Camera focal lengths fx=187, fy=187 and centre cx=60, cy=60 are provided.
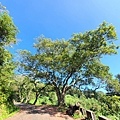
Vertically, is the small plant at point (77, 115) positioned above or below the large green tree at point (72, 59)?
below

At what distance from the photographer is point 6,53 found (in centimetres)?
1506

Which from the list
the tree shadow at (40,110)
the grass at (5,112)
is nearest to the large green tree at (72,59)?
the tree shadow at (40,110)

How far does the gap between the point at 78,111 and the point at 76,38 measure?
7550mm

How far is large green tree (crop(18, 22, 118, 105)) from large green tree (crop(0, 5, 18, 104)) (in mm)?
6044

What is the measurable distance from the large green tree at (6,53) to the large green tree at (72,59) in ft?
19.8

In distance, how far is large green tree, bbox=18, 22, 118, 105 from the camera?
17.9 metres

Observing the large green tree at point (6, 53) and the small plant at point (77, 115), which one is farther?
the small plant at point (77, 115)

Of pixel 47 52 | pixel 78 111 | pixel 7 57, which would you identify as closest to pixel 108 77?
pixel 78 111

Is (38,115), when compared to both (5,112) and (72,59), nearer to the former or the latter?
(5,112)

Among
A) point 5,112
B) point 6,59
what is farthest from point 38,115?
point 6,59

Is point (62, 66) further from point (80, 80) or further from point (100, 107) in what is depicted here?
point (100, 107)

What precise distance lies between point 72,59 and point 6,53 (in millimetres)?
6646

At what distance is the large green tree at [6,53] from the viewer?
14.6 m

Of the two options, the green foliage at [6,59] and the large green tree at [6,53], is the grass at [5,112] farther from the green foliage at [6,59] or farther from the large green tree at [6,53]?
the large green tree at [6,53]
